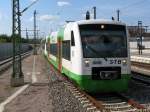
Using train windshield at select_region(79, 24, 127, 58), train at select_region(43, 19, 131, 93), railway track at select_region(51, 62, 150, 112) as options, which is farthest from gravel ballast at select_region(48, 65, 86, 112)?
train windshield at select_region(79, 24, 127, 58)

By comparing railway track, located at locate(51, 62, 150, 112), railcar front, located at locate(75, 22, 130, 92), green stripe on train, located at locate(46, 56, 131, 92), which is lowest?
railway track, located at locate(51, 62, 150, 112)

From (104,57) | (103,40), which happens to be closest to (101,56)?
(104,57)

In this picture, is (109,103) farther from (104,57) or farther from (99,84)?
(104,57)

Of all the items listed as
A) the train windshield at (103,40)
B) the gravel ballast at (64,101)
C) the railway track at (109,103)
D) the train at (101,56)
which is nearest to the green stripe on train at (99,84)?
the train at (101,56)

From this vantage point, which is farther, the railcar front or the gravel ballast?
the railcar front

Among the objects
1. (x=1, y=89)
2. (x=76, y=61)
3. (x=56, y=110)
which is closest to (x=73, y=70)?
(x=76, y=61)

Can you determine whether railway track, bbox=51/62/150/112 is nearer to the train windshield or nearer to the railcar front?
the railcar front

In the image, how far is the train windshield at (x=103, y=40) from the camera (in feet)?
50.3

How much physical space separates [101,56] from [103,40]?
672mm

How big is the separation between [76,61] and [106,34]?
59.9 inches

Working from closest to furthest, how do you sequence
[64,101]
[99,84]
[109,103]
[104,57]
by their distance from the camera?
[109,103], [64,101], [99,84], [104,57]

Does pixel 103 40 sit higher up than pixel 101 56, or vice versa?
pixel 103 40

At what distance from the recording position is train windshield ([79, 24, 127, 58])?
50.3ft

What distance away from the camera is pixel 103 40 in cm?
1552
